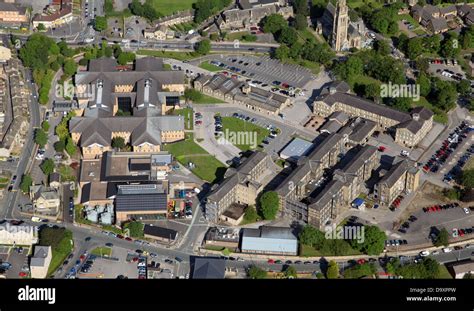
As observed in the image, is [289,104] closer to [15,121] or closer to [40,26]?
[15,121]

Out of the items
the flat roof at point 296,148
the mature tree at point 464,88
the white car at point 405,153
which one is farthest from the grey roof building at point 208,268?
the mature tree at point 464,88

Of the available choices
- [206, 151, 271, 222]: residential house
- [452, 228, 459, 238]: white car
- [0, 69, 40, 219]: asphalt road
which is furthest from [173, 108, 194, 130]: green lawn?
[452, 228, 459, 238]: white car

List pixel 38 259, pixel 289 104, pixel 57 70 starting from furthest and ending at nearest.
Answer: pixel 57 70 < pixel 289 104 < pixel 38 259

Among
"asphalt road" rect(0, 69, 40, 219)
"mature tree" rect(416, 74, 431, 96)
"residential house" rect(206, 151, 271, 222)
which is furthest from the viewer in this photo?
"mature tree" rect(416, 74, 431, 96)

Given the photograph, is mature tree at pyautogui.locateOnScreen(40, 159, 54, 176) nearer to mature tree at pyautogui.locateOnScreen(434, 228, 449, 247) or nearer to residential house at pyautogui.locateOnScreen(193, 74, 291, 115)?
residential house at pyautogui.locateOnScreen(193, 74, 291, 115)

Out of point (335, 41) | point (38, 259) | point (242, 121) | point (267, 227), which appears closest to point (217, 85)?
point (242, 121)
